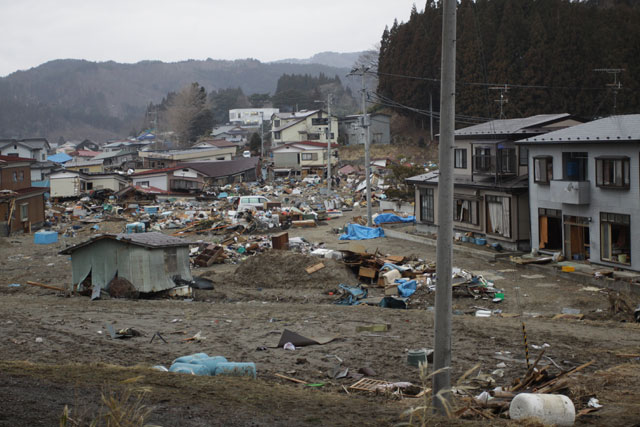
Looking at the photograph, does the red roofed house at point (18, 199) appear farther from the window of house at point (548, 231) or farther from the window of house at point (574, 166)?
the window of house at point (574, 166)

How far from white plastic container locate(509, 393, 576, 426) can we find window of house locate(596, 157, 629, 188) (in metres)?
Result: 13.8

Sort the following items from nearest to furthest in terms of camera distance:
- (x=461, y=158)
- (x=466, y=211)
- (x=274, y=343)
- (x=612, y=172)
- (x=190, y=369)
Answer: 1. (x=190, y=369)
2. (x=274, y=343)
3. (x=612, y=172)
4. (x=466, y=211)
5. (x=461, y=158)

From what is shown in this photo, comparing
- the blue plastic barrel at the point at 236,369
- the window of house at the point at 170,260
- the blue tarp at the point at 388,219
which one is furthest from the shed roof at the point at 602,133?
the blue plastic barrel at the point at 236,369

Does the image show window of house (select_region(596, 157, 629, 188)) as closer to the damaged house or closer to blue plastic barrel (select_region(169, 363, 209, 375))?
the damaged house

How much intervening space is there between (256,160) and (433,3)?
24.1 meters

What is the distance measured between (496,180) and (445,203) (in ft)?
61.5

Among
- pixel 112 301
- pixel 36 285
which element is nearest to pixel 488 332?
pixel 112 301

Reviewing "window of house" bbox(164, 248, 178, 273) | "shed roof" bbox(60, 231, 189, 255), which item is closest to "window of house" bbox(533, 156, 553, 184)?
"shed roof" bbox(60, 231, 189, 255)

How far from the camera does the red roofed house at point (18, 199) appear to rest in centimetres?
3428

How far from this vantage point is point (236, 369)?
9.56m

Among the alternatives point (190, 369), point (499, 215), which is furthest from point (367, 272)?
point (190, 369)

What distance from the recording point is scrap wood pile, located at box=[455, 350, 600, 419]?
7371 millimetres

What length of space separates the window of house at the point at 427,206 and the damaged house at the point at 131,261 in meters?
14.4

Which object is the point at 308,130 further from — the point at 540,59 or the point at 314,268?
the point at 314,268
